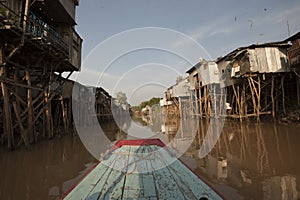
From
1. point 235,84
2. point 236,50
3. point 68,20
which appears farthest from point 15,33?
point 235,84

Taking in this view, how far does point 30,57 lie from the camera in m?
9.82

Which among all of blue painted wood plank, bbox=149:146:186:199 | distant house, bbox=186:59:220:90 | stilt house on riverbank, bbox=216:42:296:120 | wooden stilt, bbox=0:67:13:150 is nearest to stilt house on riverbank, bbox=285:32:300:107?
stilt house on riverbank, bbox=216:42:296:120

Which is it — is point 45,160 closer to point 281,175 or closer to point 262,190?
point 262,190

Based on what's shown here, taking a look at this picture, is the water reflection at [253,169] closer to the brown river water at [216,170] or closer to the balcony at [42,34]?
the brown river water at [216,170]

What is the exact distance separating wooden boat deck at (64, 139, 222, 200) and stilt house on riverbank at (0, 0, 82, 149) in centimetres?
598

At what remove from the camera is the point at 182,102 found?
91.1 feet

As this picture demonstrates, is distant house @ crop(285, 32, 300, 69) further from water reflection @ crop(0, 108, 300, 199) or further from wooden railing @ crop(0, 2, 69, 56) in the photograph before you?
wooden railing @ crop(0, 2, 69, 56)

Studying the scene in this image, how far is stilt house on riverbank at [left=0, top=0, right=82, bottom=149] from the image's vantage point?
23.7ft

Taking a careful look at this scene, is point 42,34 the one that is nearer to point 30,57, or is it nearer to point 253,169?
point 30,57

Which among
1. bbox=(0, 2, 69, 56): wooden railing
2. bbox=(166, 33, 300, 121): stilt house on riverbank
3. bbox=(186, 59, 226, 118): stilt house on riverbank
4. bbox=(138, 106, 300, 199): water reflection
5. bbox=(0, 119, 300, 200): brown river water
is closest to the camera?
bbox=(138, 106, 300, 199): water reflection

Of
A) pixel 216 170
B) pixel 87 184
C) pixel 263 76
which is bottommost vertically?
pixel 216 170

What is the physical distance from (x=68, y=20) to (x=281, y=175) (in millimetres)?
13908

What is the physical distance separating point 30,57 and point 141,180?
10077 mm

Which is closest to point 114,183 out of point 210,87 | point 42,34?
point 42,34
